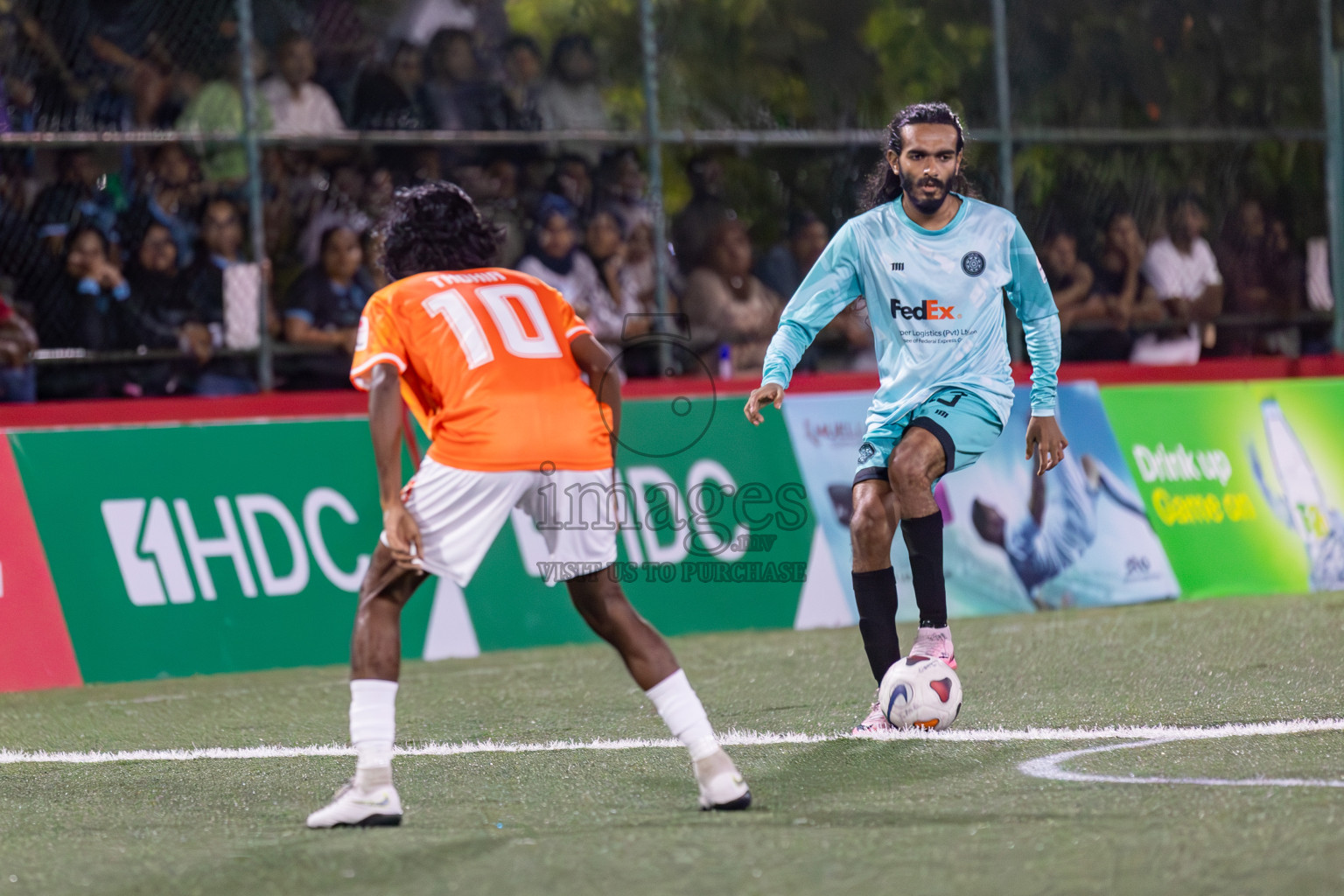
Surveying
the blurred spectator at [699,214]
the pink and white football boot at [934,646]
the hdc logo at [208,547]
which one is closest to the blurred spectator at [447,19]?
the blurred spectator at [699,214]

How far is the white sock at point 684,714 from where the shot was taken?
4.66 metres

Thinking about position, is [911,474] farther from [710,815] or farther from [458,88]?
[458,88]

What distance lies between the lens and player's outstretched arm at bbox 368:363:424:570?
456 centimetres

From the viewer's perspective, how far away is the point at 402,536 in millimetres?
4582

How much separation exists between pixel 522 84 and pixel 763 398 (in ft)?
22.0

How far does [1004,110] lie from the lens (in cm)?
1297

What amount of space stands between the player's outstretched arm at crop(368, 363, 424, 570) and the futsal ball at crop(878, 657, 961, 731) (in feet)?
6.38

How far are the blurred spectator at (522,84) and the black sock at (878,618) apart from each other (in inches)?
249

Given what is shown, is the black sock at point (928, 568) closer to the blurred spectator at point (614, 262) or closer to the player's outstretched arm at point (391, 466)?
the player's outstretched arm at point (391, 466)

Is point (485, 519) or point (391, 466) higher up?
point (391, 466)

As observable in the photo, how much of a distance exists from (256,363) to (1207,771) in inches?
281

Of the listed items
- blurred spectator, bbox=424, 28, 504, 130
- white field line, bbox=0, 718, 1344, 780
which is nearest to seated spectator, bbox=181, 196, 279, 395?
blurred spectator, bbox=424, 28, 504, 130

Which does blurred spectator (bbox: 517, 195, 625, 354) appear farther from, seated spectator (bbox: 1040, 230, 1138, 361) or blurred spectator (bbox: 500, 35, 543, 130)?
seated spectator (bbox: 1040, 230, 1138, 361)

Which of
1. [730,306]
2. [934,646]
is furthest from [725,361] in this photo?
[934,646]
